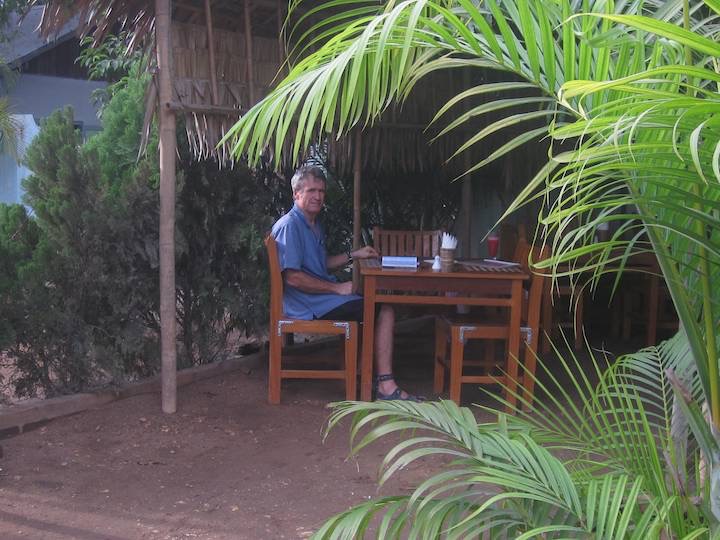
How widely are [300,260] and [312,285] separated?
0.17m

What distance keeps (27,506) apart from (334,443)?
1.47 m

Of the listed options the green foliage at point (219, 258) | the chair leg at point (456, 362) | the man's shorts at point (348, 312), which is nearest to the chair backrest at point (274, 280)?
the man's shorts at point (348, 312)

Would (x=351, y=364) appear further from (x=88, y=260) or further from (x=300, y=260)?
(x=88, y=260)

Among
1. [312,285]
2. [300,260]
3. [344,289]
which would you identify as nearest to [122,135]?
[300,260]

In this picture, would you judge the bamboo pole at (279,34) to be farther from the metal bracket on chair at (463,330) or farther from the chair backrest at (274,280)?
the metal bracket on chair at (463,330)

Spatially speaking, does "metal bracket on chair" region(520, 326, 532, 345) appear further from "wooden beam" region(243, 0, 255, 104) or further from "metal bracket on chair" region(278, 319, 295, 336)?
"wooden beam" region(243, 0, 255, 104)

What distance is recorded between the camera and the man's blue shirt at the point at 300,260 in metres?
4.55

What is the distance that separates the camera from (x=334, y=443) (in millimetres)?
4043

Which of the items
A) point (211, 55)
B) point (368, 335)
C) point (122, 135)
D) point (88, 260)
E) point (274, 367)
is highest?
point (211, 55)

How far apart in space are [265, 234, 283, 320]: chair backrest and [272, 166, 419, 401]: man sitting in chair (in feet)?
0.26

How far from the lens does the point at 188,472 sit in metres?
3.66

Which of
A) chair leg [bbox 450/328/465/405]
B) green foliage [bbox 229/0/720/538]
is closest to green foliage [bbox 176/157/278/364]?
chair leg [bbox 450/328/465/405]

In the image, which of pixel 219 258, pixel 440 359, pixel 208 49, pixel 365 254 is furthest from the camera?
pixel 219 258

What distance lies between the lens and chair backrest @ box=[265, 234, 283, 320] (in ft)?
14.6
